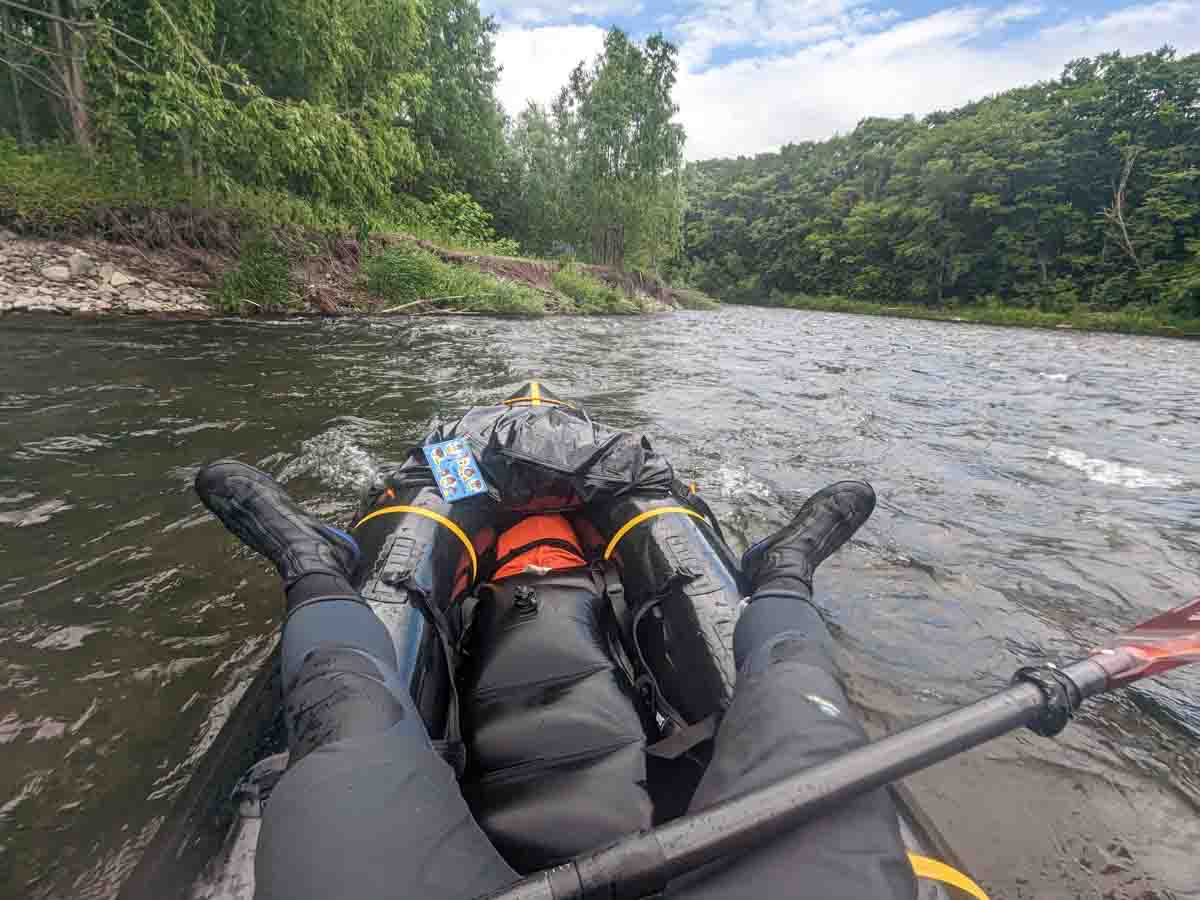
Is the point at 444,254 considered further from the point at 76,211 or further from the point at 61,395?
the point at 61,395

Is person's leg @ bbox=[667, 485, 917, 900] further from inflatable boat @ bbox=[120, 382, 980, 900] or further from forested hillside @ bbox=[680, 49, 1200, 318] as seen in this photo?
forested hillside @ bbox=[680, 49, 1200, 318]

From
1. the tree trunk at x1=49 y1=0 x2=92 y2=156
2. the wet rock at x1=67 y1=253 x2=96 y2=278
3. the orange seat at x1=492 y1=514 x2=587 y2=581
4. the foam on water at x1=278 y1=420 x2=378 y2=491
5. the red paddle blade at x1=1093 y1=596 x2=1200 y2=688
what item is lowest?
the foam on water at x1=278 y1=420 x2=378 y2=491

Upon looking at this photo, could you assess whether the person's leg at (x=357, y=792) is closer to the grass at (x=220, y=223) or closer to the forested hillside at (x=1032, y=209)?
the grass at (x=220, y=223)

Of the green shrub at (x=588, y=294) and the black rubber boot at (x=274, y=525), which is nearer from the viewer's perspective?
the black rubber boot at (x=274, y=525)

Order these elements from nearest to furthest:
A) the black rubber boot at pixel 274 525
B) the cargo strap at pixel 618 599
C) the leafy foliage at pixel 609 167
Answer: the black rubber boot at pixel 274 525 < the cargo strap at pixel 618 599 < the leafy foliage at pixel 609 167

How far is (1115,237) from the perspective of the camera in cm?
2961

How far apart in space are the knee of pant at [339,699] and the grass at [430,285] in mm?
11404

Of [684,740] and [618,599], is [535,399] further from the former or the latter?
[684,740]

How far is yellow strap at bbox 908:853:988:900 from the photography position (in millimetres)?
983

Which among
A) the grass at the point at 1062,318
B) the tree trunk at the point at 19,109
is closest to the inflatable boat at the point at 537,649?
the tree trunk at the point at 19,109

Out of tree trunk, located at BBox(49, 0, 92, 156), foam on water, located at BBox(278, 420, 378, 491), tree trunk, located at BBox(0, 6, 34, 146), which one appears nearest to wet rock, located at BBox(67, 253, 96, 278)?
tree trunk, located at BBox(49, 0, 92, 156)

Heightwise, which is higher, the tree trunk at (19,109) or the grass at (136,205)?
the tree trunk at (19,109)

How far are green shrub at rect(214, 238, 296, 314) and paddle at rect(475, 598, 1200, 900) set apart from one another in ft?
35.3

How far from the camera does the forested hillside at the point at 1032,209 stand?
2819 cm
